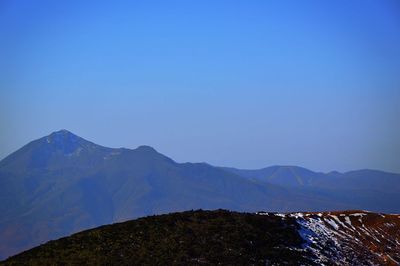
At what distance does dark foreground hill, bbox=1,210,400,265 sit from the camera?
171 feet

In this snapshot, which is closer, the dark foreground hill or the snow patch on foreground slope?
the dark foreground hill

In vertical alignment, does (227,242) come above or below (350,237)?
below

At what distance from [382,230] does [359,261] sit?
12117 mm

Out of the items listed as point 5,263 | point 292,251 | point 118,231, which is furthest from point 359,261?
point 5,263

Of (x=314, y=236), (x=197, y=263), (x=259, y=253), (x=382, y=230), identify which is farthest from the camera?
(x=382, y=230)

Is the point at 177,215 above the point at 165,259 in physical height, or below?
above

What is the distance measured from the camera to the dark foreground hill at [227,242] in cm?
5200

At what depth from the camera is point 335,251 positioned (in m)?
A: 60.2

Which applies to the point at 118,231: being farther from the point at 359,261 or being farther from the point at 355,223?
the point at 355,223

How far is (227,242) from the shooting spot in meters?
56.0

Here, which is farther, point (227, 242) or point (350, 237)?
point (350, 237)

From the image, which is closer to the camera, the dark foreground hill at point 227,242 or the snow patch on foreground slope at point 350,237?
the dark foreground hill at point 227,242

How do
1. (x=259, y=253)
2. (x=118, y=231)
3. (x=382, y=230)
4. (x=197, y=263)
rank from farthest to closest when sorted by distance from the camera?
(x=382, y=230), (x=118, y=231), (x=259, y=253), (x=197, y=263)

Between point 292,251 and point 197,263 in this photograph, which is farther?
point 292,251
